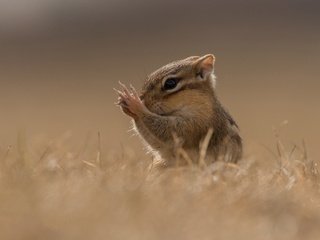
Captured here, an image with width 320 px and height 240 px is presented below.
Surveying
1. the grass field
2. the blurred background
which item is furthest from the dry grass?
the blurred background

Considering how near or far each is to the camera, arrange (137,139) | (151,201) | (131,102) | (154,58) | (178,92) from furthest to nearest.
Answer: (154,58), (137,139), (178,92), (131,102), (151,201)

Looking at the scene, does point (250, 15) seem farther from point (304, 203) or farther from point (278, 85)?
point (304, 203)

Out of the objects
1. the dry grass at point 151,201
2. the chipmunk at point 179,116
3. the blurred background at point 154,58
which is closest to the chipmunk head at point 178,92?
the chipmunk at point 179,116

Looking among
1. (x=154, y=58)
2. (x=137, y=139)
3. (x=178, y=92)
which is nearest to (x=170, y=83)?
(x=178, y=92)

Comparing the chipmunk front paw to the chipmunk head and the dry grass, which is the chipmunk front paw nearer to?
the chipmunk head

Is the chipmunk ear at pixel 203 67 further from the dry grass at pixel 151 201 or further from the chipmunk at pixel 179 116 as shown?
the dry grass at pixel 151 201

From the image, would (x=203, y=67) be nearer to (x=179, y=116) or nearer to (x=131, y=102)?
(x=179, y=116)

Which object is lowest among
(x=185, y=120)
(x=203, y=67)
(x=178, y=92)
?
(x=185, y=120)

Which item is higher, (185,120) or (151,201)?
(185,120)
